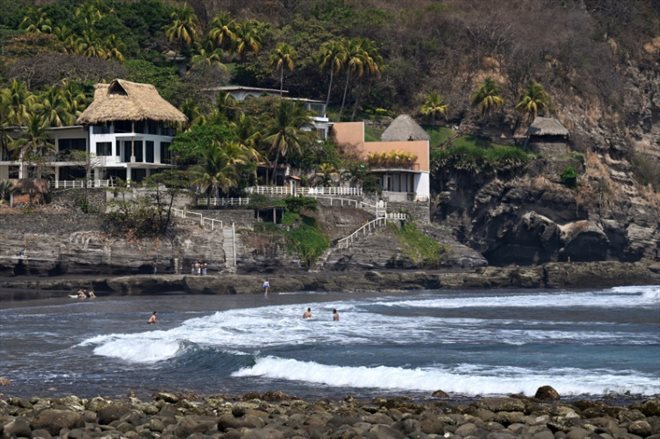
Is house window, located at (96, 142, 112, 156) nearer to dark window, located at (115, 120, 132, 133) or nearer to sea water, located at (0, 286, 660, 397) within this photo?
dark window, located at (115, 120, 132, 133)

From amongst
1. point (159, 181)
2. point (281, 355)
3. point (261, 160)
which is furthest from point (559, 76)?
point (281, 355)

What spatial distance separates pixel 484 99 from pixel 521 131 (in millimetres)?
4335

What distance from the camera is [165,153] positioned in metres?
72.5

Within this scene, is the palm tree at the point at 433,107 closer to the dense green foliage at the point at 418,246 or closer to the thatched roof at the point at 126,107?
the dense green foliage at the point at 418,246

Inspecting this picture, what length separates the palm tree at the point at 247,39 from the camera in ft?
286

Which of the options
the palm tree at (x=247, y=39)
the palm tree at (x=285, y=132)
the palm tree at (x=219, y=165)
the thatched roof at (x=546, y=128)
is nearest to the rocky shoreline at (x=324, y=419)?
the palm tree at (x=219, y=165)

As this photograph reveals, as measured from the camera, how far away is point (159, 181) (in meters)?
67.3

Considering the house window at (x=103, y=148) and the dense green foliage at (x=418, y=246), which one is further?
the dense green foliage at (x=418, y=246)

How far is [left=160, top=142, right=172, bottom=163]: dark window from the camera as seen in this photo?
72.2 m

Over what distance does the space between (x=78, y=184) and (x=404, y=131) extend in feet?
68.4

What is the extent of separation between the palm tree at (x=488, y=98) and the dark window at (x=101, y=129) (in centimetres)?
2452

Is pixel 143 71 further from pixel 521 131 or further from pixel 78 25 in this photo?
pixel 521 131

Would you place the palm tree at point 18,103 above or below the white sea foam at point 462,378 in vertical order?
above

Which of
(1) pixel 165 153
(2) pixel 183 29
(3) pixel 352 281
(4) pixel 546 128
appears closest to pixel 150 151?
(1) pixel 165 153
